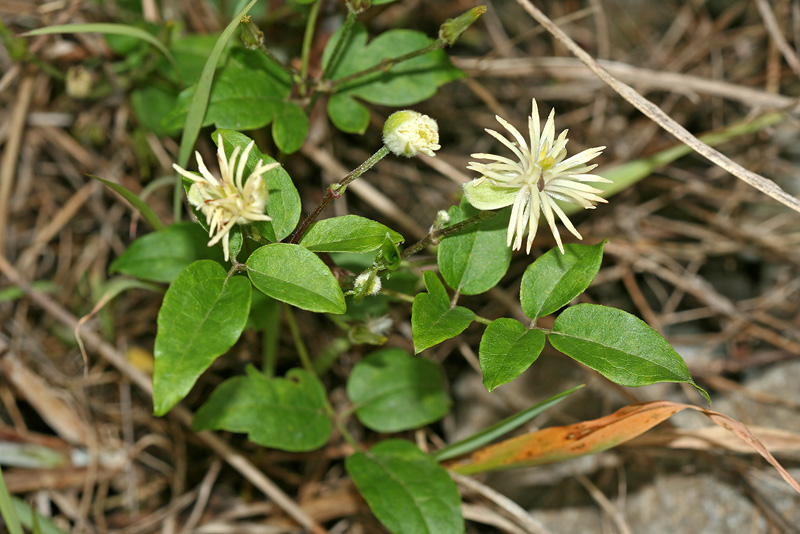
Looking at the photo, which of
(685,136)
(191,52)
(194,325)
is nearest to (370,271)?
(194,325)

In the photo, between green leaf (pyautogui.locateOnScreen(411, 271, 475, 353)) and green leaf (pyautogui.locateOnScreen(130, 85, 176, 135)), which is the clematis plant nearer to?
green leaf (pyautogui.locateOnScreen(411, 271, 475, 353))

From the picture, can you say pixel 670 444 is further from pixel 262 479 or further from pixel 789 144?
pixel 789 144

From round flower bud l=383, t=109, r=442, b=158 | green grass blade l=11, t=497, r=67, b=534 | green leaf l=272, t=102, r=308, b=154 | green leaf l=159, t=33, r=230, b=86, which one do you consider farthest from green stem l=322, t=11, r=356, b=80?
green grass blade l=11, t=497, r=67, b=534

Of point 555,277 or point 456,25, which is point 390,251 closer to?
point 555,277

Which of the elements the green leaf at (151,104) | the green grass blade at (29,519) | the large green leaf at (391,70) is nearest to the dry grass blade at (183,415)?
the green grass blade at (29,519)

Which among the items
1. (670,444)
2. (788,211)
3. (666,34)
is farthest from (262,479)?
(666,34)

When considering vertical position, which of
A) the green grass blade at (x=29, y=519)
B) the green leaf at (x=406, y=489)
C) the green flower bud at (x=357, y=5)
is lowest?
the green grass blade at (x=29, y=519)

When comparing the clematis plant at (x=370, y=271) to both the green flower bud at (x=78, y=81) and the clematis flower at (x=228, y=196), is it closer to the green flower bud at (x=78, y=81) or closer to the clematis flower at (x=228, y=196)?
the clematis flower at (x=228, y=196)
